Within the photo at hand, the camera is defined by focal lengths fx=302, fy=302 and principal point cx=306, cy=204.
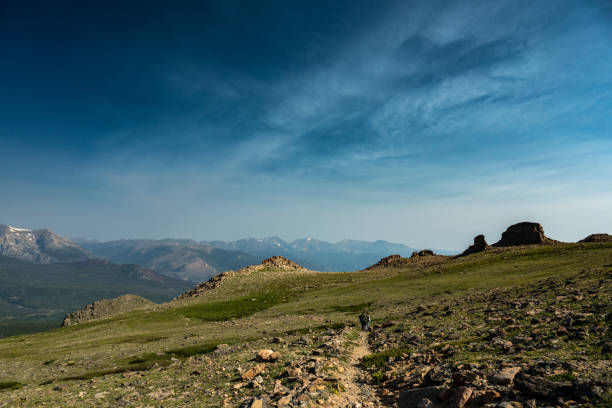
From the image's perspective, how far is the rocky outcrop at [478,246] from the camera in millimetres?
99312

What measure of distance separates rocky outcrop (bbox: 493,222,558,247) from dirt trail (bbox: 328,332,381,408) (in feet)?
321

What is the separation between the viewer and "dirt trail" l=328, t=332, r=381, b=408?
47.7ft

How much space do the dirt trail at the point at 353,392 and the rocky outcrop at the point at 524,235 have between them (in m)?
98.0

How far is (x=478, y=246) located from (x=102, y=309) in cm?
13081

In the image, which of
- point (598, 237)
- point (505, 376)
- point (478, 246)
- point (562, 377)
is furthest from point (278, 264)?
point (562, 377)

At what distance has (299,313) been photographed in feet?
179

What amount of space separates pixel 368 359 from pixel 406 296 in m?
35.7

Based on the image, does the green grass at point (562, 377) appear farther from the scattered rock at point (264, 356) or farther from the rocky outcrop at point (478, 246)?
the rocky outcrop at point (478, 246)

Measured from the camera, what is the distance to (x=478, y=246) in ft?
333

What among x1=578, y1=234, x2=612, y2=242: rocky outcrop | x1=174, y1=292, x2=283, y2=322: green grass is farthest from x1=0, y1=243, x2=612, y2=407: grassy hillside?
x1=578, y1=234, x2=612, y2=242: rocky outcrop

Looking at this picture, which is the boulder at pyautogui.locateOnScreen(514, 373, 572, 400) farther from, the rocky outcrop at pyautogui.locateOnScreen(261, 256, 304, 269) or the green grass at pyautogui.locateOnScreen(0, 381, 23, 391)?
the rocky outcrop at pyautogui.locateOnScreen(261, 256, 304, 269)

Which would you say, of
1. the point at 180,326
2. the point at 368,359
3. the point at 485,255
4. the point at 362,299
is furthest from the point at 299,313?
the point at 485,255

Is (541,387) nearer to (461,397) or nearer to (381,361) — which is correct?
(461,397)

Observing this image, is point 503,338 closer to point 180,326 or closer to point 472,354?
point 472,354
